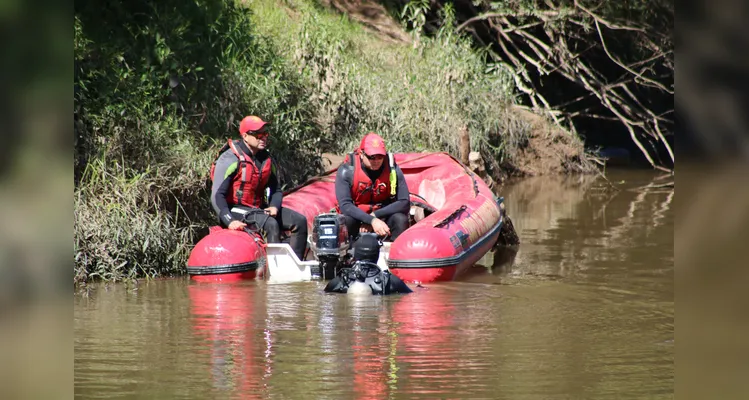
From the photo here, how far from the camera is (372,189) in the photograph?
9.18 metres

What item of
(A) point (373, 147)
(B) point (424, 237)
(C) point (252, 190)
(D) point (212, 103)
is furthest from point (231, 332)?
(D) point (212, 103)

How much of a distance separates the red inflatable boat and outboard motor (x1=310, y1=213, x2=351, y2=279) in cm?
37

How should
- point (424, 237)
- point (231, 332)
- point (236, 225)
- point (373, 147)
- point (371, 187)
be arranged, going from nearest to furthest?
point (231, 332) < point (424, 237) < point (236, 225) < point (373, 147) < point (371, 187)

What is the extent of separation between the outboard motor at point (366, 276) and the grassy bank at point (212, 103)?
1915mm

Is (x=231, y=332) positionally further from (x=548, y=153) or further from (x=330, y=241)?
(x=548, y=153)

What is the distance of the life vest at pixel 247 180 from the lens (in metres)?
8.88

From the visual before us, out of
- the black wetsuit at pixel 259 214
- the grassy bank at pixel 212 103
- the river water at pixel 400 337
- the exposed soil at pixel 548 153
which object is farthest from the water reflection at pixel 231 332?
the exposed soil at pixel 548 153

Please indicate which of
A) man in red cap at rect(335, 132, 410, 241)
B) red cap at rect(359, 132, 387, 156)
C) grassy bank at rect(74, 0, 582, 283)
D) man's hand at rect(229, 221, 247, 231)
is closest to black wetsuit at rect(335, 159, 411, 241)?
man in red cap at rect(335, 132, 410, 241)

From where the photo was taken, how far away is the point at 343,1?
18281 mm

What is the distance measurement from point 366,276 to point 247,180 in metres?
1.73

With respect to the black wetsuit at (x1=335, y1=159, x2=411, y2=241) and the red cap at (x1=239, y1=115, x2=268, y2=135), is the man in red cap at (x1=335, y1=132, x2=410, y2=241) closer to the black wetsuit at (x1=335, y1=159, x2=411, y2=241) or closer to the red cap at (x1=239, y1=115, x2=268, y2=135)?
the black wetsuit at (x1=335, y1=159, x2=411, y2=241)

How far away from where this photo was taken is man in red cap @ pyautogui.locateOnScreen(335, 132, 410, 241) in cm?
902

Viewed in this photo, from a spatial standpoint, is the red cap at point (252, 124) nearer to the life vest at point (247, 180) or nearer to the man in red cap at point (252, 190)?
the man in red cap at point (252, 190)
